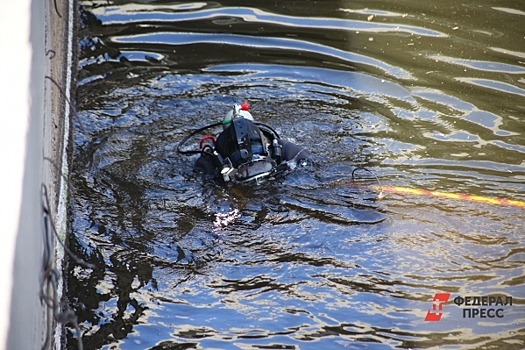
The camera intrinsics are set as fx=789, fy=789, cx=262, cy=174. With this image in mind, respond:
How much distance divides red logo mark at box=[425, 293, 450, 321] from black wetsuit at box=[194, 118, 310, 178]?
1.53 m

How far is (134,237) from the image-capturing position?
5.29 meters

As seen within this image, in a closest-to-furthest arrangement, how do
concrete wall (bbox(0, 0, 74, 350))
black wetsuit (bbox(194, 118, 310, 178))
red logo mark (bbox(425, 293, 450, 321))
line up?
concrete wall (bbox(0, 0, 74, 350))
red logo mark (bbox(425, 293, 450, 321))
black wetsuit (bbox(194, 118, 310, 178))

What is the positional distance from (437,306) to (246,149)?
1655 mm

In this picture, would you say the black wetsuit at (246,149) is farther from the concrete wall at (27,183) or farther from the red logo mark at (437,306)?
the red logo mark at (437,306)

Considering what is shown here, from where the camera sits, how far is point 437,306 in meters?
4.49

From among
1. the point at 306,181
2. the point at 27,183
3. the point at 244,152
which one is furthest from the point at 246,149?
the point at 27,183

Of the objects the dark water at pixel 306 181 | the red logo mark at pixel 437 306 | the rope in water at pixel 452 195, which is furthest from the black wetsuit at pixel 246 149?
the red logo mark at pixel 437 306

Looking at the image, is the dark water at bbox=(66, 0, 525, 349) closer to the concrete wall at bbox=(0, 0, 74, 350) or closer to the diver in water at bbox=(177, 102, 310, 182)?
the diver in water at bbox=(177, 102, 310, 182)

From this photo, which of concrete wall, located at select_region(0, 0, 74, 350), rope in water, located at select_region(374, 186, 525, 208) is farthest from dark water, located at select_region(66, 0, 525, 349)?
concrete wall, located at select_region(0, 0, 74, 350)

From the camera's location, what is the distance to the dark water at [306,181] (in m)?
4.50

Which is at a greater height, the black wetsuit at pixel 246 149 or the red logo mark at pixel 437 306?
the black wetsuit at pixel 246 149

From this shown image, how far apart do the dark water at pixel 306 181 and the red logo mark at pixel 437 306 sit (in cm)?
6

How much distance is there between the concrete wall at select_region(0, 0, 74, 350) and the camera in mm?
2978

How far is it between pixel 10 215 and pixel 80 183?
9.30 ft
